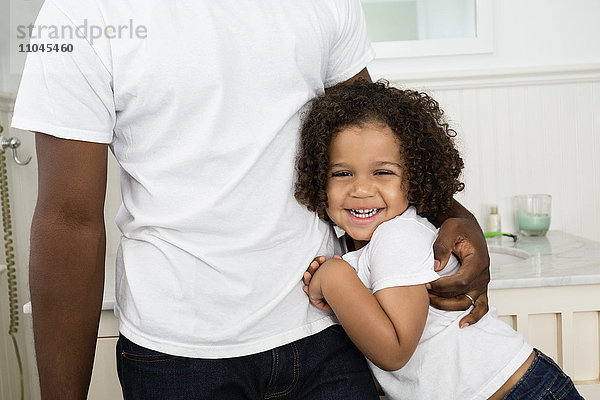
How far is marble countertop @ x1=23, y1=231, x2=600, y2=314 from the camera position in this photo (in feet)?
4.54

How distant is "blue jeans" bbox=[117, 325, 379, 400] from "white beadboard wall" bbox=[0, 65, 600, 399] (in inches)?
45.7

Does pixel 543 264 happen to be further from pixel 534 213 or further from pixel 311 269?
pixel 311 269

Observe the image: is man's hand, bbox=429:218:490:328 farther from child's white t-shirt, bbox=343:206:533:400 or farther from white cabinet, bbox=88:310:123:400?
white cabinet, bbox=88:310:123:400

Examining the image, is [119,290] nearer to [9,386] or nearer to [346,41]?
[346,41]

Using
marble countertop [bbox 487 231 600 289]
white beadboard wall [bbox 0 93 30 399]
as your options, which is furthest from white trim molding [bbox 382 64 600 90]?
white beadboard wall [bbox 0 93 30 399]

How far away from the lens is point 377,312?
2.87ft

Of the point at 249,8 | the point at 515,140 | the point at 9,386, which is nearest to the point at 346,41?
the point at 249,8

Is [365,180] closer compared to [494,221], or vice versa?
[365,180]

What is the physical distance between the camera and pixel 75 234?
0.80m

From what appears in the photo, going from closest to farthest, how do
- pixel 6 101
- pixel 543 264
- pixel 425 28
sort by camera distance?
pixel 543 264 < pixel 6 101 < pixel 425 28

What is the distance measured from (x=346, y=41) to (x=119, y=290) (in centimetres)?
49

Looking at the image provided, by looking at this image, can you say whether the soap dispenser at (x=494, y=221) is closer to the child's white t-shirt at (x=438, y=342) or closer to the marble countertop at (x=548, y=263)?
the marble countertop at (x=548, y=263)

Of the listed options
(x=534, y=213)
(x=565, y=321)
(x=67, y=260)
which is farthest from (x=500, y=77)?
(x=67, y=260)

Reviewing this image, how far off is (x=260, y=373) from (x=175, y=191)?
26 cm
